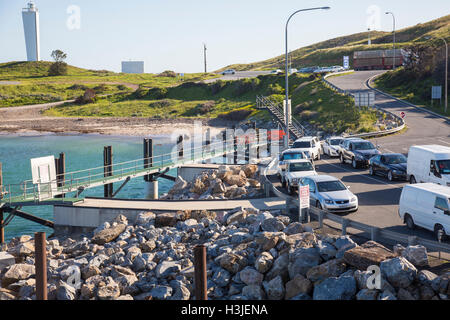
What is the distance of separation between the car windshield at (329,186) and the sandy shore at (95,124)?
2191 inches

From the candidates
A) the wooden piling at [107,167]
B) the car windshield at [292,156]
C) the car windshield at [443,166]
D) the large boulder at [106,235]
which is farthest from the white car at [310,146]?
the large boulder at [106,235]

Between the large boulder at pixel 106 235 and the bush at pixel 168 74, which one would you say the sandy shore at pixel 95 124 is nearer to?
the bush at pixel 168 74

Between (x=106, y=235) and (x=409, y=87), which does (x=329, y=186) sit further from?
→ (x=409, y=87)

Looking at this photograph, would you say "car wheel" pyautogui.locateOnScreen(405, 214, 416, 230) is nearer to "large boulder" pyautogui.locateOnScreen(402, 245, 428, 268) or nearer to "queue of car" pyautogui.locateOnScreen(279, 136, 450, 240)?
"queue of car" pyautogui.locateOnScreen(279, 136, 450, 240)

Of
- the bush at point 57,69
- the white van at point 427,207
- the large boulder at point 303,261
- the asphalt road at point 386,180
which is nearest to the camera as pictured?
the large boulder at point 303,261

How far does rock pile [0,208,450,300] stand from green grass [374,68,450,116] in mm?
43260

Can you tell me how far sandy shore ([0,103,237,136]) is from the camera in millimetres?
84125

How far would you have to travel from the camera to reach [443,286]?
40.5 feet

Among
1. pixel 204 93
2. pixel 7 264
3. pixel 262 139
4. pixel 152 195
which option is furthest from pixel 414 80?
pixel 7 264

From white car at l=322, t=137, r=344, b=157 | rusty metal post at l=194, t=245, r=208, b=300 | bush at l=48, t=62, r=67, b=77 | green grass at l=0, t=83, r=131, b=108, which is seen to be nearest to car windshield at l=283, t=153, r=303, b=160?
white car at l=322, t=137, r=344, b=157

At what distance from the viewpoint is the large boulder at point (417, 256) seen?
1374 cm

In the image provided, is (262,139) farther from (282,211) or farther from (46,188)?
(282,211)

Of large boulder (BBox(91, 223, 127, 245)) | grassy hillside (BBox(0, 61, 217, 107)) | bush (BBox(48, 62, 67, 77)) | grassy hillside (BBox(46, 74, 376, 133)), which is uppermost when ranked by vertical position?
bush (BBox(48, 62, 67, 77))

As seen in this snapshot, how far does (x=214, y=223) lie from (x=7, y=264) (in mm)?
7809
